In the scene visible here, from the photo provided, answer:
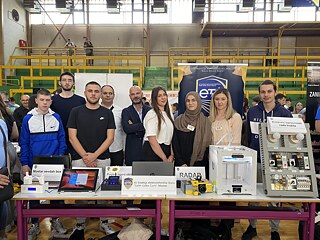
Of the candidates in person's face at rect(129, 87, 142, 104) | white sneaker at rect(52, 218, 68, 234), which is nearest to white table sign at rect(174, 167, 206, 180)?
person's face at rect(129, 87, 142, 104)

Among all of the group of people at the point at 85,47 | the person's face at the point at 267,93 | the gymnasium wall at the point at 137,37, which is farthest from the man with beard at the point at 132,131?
the gymnasium wall at the point at 137,37

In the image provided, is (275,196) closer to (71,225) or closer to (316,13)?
(71,225)

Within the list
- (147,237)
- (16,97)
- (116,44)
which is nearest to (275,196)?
(147,237)

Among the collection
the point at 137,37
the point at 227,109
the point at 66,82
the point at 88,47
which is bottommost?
the point at 227,109

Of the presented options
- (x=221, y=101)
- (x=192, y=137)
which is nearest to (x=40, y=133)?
(x=192, y=137)

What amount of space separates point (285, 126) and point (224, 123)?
575 mm

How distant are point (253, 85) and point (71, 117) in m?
7.29

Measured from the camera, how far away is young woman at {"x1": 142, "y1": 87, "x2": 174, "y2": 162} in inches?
103

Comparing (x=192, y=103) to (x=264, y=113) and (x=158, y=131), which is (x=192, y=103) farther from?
(x=264, y=113)

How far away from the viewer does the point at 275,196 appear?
6.86 ft

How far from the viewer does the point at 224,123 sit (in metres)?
2.61

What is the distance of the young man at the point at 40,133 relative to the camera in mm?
2619

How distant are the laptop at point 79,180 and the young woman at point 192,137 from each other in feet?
2.50

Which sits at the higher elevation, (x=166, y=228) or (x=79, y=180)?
(x=79, y=180)
